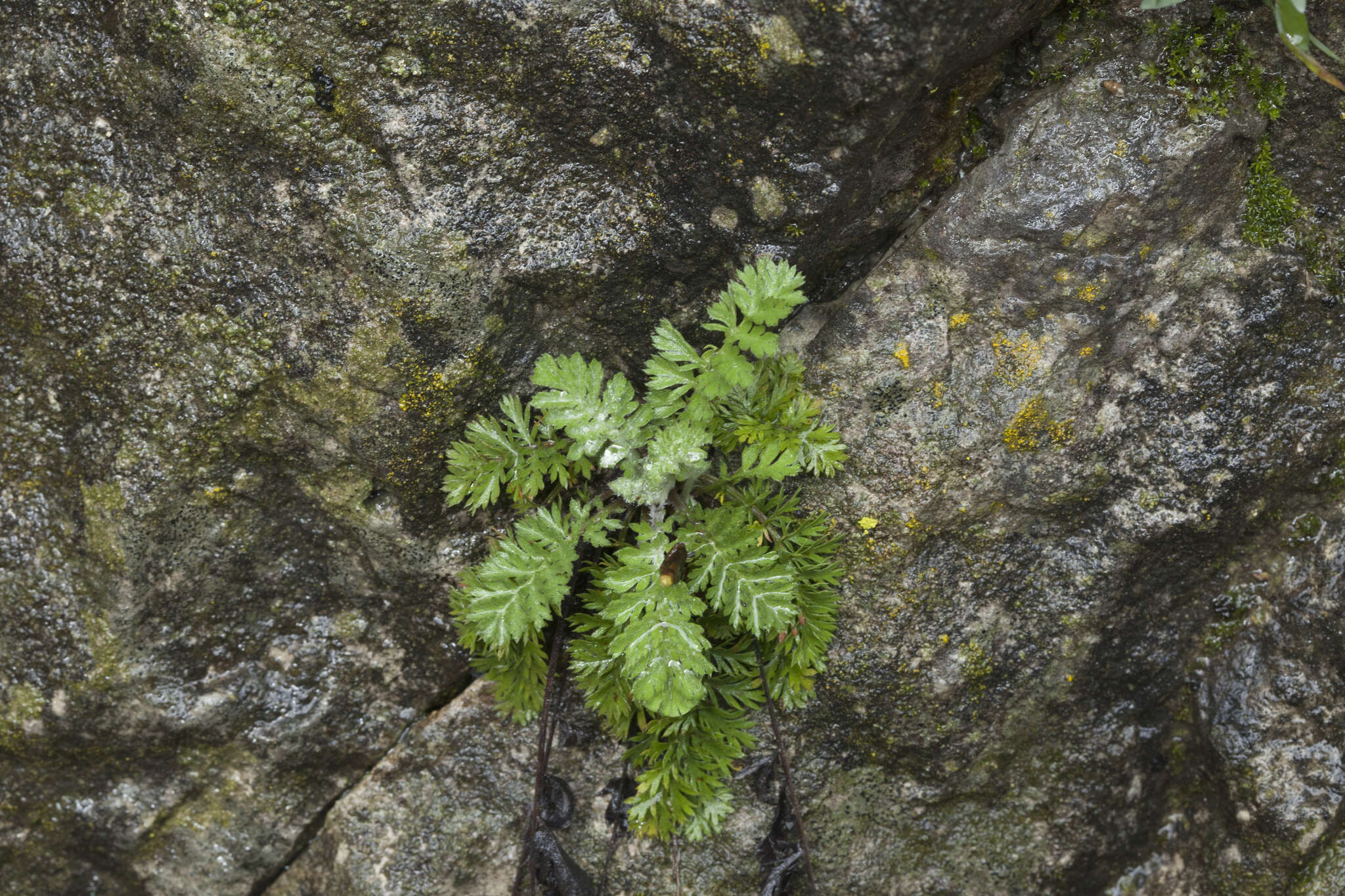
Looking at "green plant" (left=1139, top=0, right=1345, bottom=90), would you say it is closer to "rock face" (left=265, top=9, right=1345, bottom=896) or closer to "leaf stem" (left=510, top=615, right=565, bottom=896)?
"rock face" (left=265, top=9, right=1345, bottom=896)

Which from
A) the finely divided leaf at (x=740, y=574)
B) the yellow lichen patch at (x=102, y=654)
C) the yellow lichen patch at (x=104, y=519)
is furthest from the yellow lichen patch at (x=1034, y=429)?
the yellow lichen patch at (x=102, y=654)

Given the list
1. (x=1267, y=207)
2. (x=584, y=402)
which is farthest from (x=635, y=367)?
(x=1267, y=207)

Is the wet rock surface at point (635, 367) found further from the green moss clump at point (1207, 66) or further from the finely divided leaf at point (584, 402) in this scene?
the finely divided leaf at point (584, 402)

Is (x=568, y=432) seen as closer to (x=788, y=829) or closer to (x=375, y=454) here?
(x=375, y=454)

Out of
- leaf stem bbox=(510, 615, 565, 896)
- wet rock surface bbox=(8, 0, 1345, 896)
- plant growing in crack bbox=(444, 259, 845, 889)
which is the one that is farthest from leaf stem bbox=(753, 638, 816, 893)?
leaf stem bbox=(510, 615, 565, 896)

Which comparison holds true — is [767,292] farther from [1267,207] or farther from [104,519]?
[104,519]

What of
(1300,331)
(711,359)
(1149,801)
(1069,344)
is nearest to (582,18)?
(711,359)
